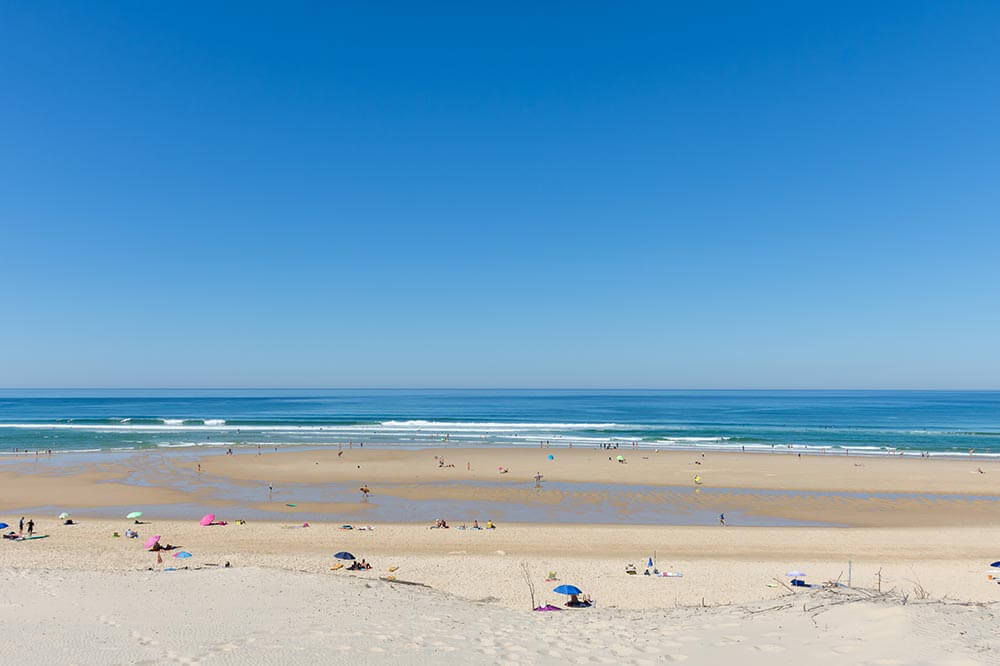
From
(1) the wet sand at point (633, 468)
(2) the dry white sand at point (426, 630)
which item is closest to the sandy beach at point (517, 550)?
(2) the dry white sand at point (426, 630)

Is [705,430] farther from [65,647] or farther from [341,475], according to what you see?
[65,647]

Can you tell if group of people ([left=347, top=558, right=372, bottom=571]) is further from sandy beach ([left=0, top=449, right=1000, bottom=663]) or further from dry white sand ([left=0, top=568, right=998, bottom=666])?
dry white sand ([left=0, top=568, right=998, bottom=666])

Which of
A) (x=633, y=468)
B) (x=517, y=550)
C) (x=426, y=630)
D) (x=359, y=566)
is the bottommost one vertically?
(x=633, y=468)

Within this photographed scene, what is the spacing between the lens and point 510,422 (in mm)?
92125

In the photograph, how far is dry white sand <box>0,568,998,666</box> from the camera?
8422 millimetres

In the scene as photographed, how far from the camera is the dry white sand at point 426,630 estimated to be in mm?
8422

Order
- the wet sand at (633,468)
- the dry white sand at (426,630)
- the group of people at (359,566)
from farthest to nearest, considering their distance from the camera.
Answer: the wet sand at (633,468)
the group of people at (359,566)
the dry white sand at (426,630)

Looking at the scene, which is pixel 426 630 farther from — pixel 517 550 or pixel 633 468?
pixel 633 468

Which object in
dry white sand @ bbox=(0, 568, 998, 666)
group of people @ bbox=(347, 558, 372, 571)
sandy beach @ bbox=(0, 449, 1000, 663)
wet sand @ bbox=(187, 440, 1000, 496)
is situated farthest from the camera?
wet sand @ bbox=(187, 440, 1000, 496)

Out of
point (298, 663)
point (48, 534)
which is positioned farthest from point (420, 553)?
point (48, 534)

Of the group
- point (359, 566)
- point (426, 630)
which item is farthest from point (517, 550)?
point (426, 630)

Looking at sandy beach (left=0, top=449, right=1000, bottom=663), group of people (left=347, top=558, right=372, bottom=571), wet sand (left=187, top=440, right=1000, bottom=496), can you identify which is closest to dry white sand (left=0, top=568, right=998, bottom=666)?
sandy beach (left=0, top=449, right=1000, bottom=663)

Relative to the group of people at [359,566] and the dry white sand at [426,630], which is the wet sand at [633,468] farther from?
the dry white sand at [426,630]

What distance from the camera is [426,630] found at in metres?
10.5
